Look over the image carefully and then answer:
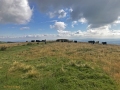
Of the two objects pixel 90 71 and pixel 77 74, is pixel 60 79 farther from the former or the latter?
pixel 90 71

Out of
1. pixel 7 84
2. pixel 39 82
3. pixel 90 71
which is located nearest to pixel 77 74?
pixel 90 71

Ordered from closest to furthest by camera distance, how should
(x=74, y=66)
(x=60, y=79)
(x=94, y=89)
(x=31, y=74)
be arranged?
1. (x=94, y=89)
2. (x=60, y=79)
3. (x=31, y=74)
4. (x=74, y=66)

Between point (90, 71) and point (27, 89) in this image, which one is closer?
point (27, 89)

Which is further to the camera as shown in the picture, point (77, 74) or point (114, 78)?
point (77, 74)

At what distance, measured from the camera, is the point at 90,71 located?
1392cm

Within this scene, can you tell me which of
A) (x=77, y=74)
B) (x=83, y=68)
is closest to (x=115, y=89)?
(x=77, y=74)

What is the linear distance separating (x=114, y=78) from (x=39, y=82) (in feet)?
20.0

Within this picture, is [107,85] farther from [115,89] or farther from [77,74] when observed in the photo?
[77,74]

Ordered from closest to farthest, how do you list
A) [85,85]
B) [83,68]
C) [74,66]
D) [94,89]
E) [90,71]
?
[94,89] → [85,85] → [90,71] → [83,68] → [74,66]

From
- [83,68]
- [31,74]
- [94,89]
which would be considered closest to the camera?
[94,89]

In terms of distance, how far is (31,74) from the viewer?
42.0ft

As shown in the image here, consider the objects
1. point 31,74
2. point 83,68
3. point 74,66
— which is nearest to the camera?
point 31,74

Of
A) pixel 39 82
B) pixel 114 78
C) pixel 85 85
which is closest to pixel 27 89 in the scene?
pixel 39 82

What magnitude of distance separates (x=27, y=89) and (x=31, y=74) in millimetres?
2878
